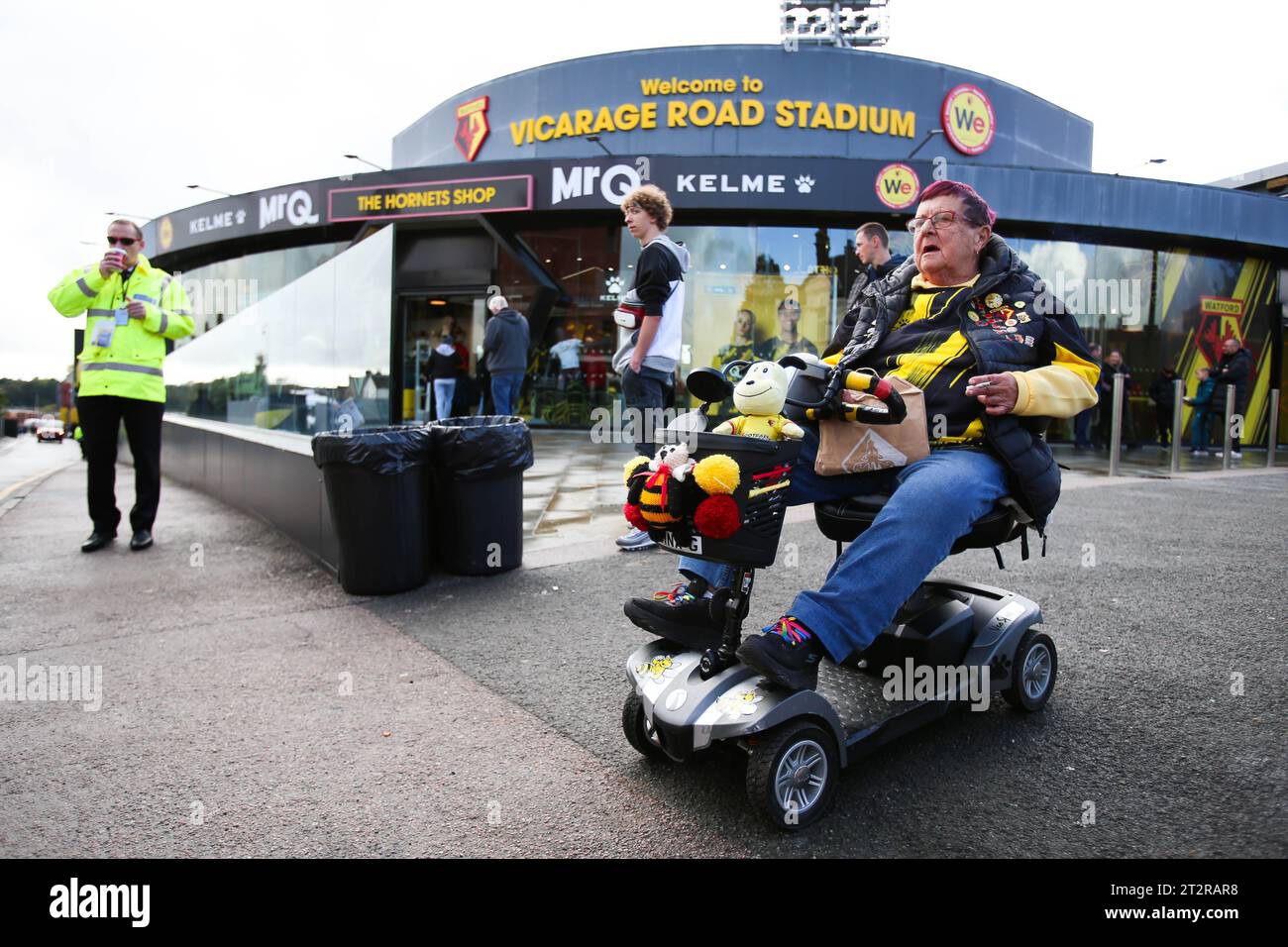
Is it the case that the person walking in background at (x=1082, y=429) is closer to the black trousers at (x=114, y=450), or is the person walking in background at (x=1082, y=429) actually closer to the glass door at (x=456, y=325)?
the glass door at (x=456, y=325)

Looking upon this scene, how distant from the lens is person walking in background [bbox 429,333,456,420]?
1172 cm

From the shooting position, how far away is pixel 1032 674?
2678mm

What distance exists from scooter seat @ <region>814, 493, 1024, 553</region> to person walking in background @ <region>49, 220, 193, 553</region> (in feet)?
15.9

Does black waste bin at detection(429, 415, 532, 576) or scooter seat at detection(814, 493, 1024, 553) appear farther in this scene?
black waste bin at detection(429, 415, 532, 576)

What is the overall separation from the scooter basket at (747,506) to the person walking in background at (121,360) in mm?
4790

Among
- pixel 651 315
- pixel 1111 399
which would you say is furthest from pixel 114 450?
pixel 1111 399

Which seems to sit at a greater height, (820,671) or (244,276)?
(244,276)

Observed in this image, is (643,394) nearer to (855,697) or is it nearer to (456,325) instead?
(855,697)

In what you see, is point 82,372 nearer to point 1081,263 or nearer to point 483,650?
point 483,650

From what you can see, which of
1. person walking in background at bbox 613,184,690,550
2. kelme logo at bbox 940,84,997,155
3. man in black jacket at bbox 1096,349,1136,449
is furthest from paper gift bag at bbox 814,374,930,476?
kelme logo at bbox 940,84,997,155

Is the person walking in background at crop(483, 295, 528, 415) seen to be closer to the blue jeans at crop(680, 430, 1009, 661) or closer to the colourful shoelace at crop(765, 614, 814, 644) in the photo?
the blue jeans at crop(680, 430, 1009, 661)

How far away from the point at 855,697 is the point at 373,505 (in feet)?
9.06

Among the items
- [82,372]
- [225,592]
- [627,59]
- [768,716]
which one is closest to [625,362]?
[225,592]
